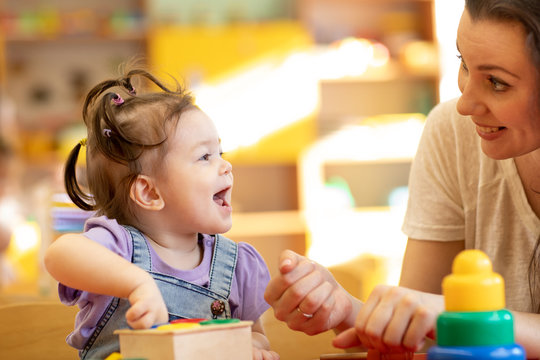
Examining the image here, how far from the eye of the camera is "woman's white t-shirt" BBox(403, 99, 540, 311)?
4.01 feet

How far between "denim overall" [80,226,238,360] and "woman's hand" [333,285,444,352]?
0.74 feet

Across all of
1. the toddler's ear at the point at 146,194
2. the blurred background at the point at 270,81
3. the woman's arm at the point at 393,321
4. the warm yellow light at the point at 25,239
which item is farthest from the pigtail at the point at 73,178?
the blurred background at the point at 270,81

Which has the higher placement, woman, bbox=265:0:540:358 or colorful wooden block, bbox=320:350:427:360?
woman, bbox=265:0:540:358

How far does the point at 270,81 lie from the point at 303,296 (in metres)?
3.62

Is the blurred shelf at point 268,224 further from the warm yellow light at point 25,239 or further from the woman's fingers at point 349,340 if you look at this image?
the woman's fingers at point 349,340

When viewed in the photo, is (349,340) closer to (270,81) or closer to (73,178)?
(73,178)

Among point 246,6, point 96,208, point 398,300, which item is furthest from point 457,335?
point 246,6

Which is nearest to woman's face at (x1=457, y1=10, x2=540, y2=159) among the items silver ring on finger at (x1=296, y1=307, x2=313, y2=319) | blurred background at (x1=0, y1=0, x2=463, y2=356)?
silver ring on finger at (x1=296, y1=307, x2=313, y2=319)

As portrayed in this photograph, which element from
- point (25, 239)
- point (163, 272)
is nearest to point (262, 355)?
point (163, 272)

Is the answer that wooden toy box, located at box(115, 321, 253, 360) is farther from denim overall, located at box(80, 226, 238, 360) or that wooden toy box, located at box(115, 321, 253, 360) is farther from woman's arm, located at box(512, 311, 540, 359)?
woman's arm, located at box(512, 311, 540, 359)

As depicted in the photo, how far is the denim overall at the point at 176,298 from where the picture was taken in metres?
0.90

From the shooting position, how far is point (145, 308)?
73 centimetres

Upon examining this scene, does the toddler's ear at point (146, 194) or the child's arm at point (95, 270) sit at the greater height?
the toddler's ear at point (146, 194)

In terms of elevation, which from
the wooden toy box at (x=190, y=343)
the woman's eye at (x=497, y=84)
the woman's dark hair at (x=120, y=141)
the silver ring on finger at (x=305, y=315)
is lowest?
the silver ring on finger at (x=305, y=315)
